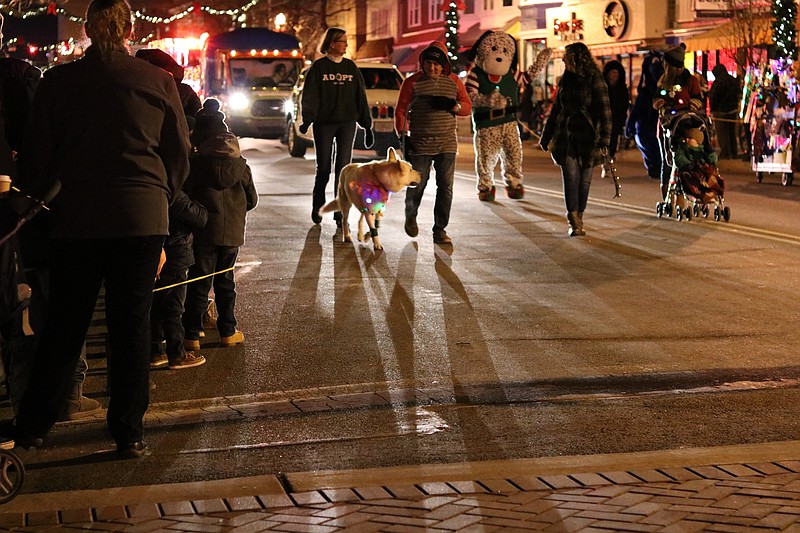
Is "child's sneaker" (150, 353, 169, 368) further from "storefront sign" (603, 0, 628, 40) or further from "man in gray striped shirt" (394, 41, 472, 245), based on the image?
"storefront sign" (603, 0, 628, 40)

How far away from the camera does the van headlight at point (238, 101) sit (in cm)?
3397

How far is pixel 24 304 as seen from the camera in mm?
5996

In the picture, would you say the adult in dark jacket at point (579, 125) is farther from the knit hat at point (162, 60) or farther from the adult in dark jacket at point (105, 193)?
the adult in dark jacket at point (105, 193)

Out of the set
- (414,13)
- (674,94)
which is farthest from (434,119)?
(414,13)

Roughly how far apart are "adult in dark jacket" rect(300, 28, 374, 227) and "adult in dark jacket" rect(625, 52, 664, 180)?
5.71 m

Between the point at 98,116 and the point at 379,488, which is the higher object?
the point at 98,116

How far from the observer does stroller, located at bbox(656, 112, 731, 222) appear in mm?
14086

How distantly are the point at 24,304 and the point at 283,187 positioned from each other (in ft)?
44.0

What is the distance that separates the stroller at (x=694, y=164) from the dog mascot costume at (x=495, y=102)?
8.28ft

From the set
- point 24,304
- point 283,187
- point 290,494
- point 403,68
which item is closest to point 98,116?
point 24,304

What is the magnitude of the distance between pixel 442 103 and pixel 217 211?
5.22 metres

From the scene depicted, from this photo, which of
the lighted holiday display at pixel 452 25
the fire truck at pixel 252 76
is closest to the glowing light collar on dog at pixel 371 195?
the fire truck at pixel 252 76

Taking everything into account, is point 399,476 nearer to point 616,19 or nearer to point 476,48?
point 476,48

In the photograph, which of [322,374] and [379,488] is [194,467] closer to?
[379,488]
